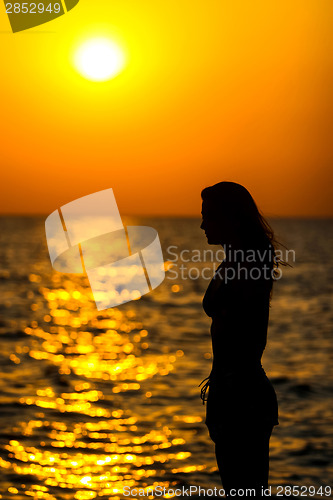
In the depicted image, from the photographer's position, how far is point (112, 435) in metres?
11.3

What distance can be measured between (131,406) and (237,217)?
10.1 meters

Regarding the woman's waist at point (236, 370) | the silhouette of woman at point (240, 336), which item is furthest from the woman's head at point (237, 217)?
the woman's waist at point (236, 370)

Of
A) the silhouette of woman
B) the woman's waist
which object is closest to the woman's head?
the silhouette of woman

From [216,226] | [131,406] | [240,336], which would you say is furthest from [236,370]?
[131,406]

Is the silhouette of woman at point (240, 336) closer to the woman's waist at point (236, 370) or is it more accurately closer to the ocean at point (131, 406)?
the woman's waist at point (236, 370)

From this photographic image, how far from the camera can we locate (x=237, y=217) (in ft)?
12.0

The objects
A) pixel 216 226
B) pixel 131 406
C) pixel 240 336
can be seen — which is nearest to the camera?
pixel 240 336

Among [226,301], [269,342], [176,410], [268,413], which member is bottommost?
[269,342]

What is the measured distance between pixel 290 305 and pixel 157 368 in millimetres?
19400

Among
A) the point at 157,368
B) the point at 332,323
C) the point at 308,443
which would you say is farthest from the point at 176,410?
the point at 332,323

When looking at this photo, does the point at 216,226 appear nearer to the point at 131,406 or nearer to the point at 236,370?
the point at 236,370

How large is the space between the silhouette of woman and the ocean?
738 millimetres

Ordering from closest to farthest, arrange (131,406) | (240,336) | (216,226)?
(240,336) < (216,226) < (131,406)

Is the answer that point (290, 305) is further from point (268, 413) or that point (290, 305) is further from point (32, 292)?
point (268, 413)
